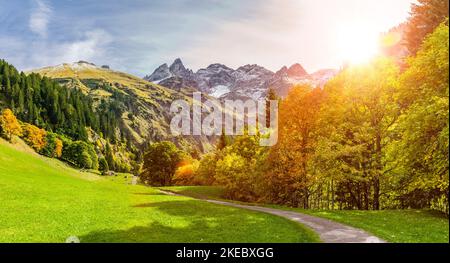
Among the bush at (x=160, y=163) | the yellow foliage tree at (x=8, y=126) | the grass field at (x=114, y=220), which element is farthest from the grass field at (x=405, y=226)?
the yellow foliage tree at (x=8, y=126)

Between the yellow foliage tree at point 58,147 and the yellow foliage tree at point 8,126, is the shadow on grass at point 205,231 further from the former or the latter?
the yellow foliage tree at point 8,126

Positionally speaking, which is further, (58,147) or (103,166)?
(58,147)

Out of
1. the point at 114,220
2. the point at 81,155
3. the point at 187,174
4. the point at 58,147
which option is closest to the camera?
the point at 114,220

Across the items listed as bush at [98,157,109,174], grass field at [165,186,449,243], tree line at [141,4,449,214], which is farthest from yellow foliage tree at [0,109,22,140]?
grass field at [165,186,449,243]

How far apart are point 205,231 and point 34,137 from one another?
3494 inches

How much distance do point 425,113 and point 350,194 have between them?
26.6 metres

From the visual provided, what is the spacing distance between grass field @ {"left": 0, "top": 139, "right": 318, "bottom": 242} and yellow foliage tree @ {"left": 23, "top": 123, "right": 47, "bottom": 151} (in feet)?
160

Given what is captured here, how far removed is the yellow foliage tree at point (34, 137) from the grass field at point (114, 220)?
48835mm

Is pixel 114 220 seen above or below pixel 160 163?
below

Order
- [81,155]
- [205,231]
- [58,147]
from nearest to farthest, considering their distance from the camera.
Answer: [205,231] → [81,155] → [58,147]

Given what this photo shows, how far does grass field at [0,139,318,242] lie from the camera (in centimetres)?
2266

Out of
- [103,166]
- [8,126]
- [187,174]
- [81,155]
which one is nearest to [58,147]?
[8,126]

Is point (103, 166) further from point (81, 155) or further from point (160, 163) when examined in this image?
point (160, 163)

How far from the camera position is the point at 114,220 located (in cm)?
2989
